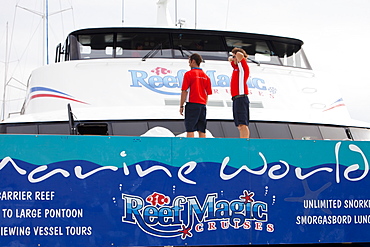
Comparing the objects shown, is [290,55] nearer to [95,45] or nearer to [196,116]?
[95,45]

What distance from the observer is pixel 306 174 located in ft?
17.1

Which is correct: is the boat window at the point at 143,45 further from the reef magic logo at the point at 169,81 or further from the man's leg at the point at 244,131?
the man's leg at the point at 244,131

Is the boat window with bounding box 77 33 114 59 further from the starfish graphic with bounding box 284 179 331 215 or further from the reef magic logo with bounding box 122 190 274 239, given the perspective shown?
the starfish graphic with bounding box 284 179 331 215

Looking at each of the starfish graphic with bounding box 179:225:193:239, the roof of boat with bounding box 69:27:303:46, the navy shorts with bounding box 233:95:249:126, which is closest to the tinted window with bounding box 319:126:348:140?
the navy shorts with bounding box 233:95:249:126

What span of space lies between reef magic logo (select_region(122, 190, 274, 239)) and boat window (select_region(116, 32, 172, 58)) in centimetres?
417

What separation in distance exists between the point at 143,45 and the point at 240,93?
3.02 meters

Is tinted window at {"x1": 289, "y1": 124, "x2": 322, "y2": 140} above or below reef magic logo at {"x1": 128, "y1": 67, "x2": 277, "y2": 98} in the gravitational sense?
below

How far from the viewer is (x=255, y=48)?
9.45m

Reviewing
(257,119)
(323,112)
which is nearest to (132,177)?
(257,119)

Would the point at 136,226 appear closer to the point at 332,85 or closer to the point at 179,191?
the point at 179,191

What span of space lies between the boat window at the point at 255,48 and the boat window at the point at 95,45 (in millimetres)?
2110

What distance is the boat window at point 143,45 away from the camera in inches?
343

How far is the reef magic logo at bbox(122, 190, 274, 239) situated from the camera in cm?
485

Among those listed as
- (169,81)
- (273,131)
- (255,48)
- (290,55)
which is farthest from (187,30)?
(273,131)
